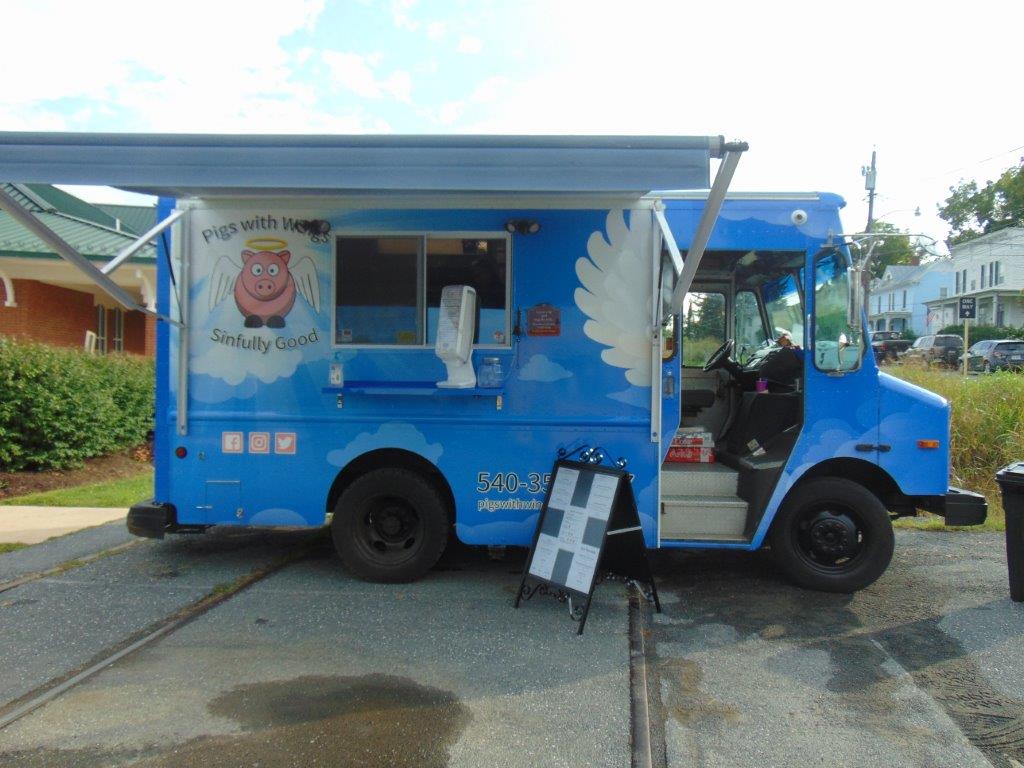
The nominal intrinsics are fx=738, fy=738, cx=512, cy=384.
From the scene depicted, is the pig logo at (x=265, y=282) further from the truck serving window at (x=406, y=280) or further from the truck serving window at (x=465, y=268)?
the truck serving window at (x=465, y=268)

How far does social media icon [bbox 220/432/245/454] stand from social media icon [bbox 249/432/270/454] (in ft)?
0.23

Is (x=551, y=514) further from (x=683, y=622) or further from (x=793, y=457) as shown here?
(x=793, y=457)

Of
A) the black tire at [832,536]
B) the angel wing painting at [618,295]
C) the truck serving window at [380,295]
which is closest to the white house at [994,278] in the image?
the black tire at [832,536]

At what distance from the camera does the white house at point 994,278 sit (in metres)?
43.9

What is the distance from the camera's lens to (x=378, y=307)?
5457 millimetres

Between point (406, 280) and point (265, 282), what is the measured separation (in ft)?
3.48

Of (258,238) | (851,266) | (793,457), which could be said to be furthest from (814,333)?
(258,238)

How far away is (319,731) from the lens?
11.5 feet

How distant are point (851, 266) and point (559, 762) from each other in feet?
12.6

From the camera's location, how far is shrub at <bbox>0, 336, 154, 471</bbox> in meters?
9.47

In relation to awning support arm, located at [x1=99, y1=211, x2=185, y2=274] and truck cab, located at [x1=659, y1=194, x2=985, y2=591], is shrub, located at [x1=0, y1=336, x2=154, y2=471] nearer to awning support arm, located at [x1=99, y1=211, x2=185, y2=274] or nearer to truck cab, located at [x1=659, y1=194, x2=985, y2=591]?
awning support arm, located at [x1=99, y1=211, x2=185, y2=274]

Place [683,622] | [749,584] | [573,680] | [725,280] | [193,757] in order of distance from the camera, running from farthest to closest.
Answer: [725,280]
[749,584]
[683,622]
[573,680]
[193,757]

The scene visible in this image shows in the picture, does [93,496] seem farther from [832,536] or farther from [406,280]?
[832,536]

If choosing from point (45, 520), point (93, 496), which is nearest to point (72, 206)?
point (93, 496)
